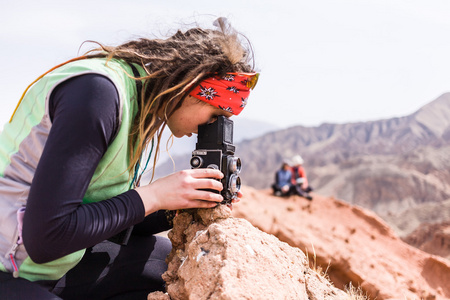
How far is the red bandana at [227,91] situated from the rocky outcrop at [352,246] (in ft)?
6.91

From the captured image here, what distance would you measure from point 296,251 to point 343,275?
4.30 metres

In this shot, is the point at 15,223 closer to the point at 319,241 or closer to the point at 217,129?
the point at 217,129

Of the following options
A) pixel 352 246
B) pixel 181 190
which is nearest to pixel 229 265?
pixel 181 190

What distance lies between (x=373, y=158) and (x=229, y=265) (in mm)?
37855

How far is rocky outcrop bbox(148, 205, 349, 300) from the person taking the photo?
4.60 feet

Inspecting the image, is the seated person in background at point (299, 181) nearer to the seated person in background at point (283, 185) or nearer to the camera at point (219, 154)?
the seated person in background at point (283, 185)

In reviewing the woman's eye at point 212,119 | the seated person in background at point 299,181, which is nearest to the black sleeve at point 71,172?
the woman's eye at point 212,119

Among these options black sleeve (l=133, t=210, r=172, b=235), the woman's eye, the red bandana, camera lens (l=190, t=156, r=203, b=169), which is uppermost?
Result: the red bandana

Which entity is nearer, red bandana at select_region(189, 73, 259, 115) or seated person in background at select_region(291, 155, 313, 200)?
red bandana at select_region(189, 73, 259, 115)

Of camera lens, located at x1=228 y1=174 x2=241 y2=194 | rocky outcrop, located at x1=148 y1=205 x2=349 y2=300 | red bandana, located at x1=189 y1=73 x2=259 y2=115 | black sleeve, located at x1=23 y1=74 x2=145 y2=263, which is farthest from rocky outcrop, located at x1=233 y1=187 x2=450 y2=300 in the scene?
black sleeve, located at x1=23 y1=74 x2=145 y2=263

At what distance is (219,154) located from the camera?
5.49 feet

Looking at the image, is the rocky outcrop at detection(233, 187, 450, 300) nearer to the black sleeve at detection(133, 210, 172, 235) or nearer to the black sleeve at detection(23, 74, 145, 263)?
the black sleeve at detection(133, 210, 172, 235)

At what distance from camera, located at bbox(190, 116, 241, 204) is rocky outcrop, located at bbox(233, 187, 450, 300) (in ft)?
6.65

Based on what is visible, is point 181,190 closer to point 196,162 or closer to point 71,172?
point 196,162
